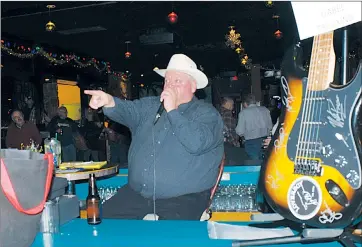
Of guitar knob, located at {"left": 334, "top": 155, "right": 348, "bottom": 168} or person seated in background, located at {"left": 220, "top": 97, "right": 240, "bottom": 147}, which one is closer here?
guitar knob, located at {"left": 334, "top": 155, "right": 348, "bottom": 168}

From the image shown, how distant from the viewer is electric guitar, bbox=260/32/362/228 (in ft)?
3.92

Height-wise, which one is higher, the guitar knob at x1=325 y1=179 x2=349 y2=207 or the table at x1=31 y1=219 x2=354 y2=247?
the guitar knob at x1=325 y1=179 x2=349 y2=207

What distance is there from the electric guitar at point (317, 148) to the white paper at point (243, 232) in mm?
166

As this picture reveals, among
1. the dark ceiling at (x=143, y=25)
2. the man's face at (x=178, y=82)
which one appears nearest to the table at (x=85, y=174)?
the man's face at (x=178, y=82)

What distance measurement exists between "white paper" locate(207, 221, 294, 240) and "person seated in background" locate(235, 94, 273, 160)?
4498mm

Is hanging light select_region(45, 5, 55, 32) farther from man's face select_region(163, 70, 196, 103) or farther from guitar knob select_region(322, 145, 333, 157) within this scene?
guitar knob select_region(322, 145, 333, 157)

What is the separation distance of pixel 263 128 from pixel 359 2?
4.90m

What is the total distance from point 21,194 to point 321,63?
109cm

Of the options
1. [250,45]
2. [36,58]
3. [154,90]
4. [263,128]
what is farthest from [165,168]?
[154,90]

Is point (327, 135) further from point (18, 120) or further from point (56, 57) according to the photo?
point (56, 57)

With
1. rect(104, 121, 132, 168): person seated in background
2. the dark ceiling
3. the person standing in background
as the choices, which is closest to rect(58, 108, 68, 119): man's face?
rect(104, 121, 132, 168): person seated in background
